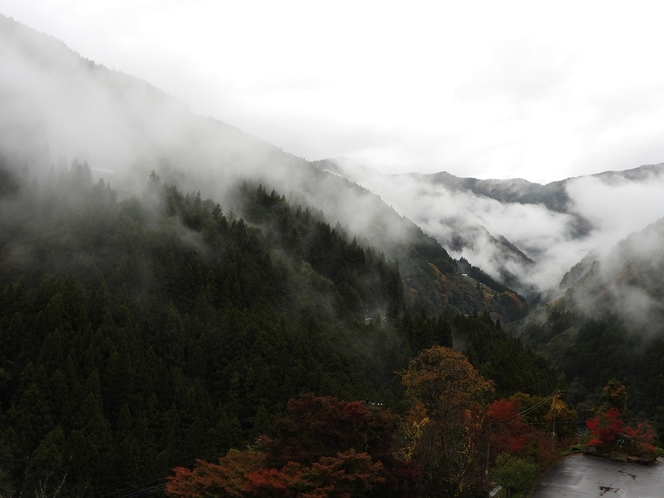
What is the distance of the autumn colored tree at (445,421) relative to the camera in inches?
1356

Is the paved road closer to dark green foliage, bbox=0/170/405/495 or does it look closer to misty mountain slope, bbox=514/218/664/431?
dark green foliage, bbox=0/170/405/495

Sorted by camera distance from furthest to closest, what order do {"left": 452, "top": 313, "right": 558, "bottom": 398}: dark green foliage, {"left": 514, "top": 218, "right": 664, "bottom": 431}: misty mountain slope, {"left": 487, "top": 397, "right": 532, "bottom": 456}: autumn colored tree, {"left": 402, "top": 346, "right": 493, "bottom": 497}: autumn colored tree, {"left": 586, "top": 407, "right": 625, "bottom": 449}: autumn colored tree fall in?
Result: {"left": 514, "top": 218, "right": 664, "bottom": 431}: misty mountain slope
{"left": 452, "top": 313, "right": 558, "bottom": 398}: dark green foliage
{"left": 586, "top": 407, "right": 625, "bottom": 449}: autumn colored tree
{"left": 487, "top": 397, "right": 532, "bottom": 456}: autumn colored tree
{"left": 402, "top": 346, "right": 493, "bottom": 497}: autumn colored tree

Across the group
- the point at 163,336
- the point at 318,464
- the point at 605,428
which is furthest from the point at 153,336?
the point at 605,428

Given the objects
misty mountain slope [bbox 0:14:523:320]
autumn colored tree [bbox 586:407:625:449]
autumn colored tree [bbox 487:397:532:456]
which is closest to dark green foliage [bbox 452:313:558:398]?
autumn colored tree [bbox 586:407:625:449]

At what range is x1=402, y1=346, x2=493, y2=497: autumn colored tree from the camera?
34.4 metres

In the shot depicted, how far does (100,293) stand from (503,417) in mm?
47057

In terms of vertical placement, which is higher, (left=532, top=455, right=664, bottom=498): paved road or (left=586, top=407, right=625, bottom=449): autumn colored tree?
(left=586, top=407, right=625, bottom=449): autumn colored tree

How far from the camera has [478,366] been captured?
237 feet

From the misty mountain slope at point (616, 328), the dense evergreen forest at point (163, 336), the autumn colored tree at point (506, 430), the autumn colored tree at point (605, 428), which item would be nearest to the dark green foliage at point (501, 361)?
the dense evergreen forest at point (163, 336)

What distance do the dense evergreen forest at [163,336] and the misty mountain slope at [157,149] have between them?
1658cm

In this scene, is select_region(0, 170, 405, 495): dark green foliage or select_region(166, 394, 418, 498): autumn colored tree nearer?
select_region(166, 394, 418, 498): autumn colored tree

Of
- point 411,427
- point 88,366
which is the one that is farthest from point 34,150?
point 411,427

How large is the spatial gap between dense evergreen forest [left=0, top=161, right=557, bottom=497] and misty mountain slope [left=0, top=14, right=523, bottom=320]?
16582 millimetres

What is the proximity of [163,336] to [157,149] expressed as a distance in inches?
2748
